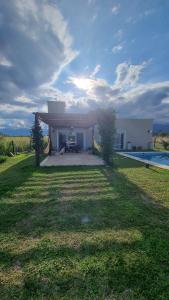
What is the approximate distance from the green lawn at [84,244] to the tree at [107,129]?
538cm

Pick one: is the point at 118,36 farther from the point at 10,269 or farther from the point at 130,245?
the point at 10,269

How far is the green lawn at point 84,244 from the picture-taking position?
2010 millimetres

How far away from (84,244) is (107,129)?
821 centimetres

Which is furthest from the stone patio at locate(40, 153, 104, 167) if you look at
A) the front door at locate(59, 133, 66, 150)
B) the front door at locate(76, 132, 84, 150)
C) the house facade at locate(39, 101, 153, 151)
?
the front door at locate(76, 132, 84, 150)

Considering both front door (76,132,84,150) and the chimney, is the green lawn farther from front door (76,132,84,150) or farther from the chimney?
the chimney

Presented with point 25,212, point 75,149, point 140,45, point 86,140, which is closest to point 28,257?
point 25,212

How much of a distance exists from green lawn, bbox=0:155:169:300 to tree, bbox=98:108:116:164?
538cm

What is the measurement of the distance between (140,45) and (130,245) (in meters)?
12.2

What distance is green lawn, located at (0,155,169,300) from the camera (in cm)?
201

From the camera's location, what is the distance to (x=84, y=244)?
285cm

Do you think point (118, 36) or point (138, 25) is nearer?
point (138, 25)

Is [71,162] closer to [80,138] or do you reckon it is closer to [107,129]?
[107,129]

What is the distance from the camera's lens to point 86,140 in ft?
64.6

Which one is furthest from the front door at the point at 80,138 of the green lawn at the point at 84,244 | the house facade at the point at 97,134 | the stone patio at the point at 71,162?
the green lawn at the point at 84,244
